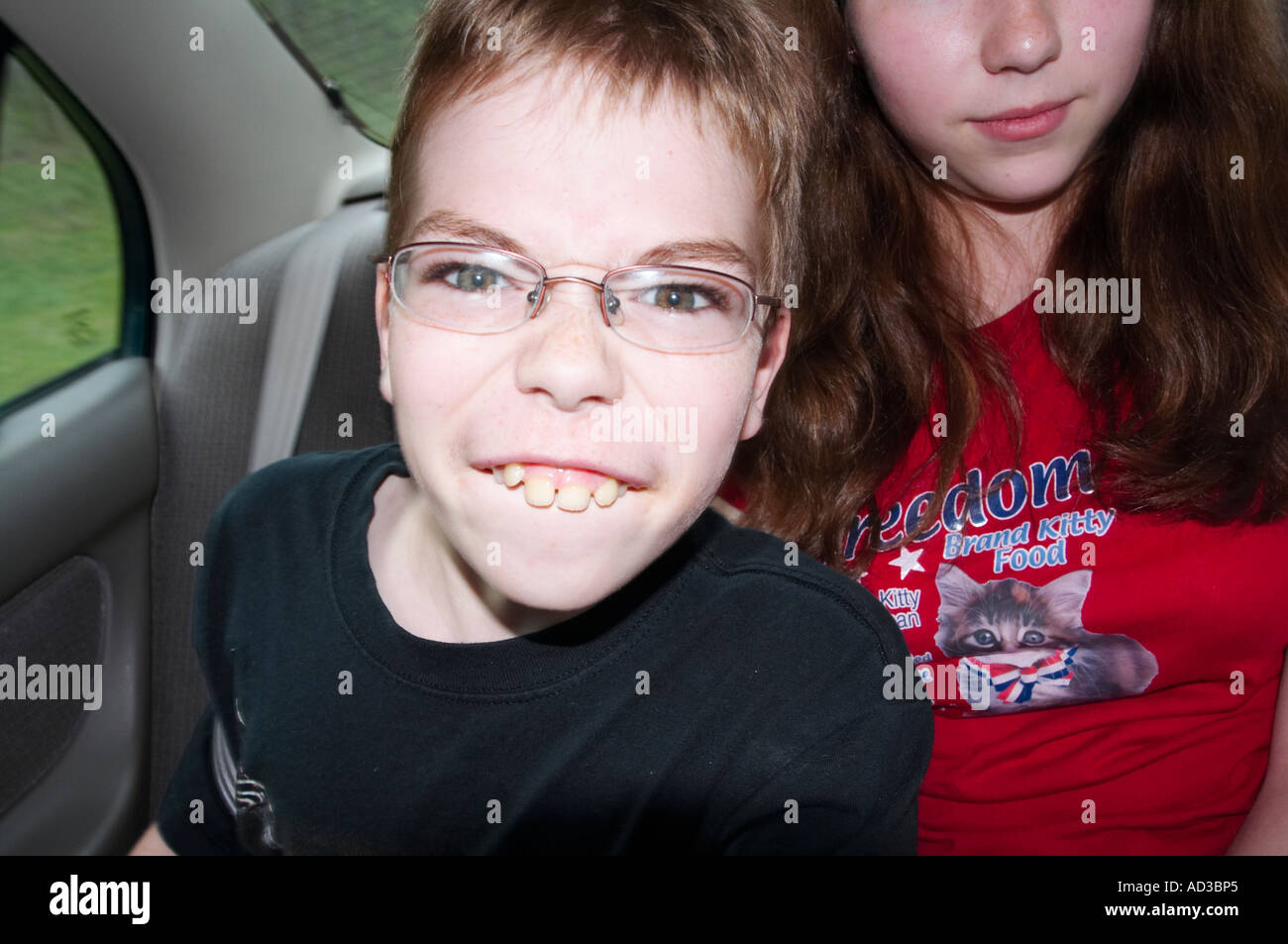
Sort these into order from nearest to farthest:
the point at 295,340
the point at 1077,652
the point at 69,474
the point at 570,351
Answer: the point at 570,351 < the point at 1077,652 < the point at 69,474 < the point at 295,340

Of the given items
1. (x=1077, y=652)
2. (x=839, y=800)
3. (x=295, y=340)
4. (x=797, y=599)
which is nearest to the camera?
(x=839, y=800)

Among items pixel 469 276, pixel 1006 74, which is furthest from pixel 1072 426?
pixel 469 276

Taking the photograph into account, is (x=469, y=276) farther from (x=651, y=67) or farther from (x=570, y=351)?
(x=651, y=67)

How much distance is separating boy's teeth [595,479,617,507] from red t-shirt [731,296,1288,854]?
1.69 feet

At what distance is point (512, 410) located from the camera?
0.88m

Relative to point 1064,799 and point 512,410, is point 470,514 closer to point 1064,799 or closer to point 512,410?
point 512,410

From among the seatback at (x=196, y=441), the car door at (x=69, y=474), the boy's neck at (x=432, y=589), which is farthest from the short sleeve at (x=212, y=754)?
the seatback at (x=196, y=441)

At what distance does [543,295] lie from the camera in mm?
882

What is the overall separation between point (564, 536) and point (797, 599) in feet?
1.09

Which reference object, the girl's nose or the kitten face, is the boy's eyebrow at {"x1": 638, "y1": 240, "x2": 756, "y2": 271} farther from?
the kitten face

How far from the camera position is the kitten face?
1.22 metres

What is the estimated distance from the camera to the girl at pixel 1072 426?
121 centimetres

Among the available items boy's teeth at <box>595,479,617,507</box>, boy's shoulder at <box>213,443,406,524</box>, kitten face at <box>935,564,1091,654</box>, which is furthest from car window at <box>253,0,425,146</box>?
kitten face at <box>935,564,1091,654</box>
